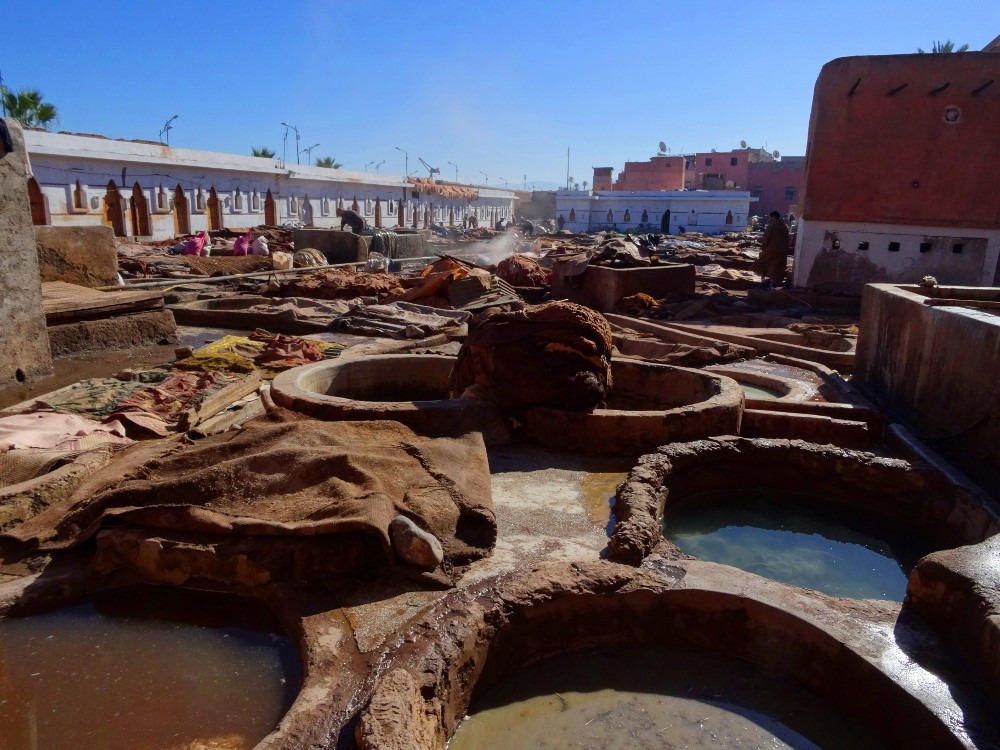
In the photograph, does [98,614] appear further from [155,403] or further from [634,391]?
[634,391]

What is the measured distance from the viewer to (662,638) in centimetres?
342

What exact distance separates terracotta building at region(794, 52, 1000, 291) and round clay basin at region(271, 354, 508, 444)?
13.2 m

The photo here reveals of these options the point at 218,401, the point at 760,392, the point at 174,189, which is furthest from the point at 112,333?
the point at 174,189

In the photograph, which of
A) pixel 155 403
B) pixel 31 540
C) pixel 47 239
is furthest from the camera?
pixel 47 239

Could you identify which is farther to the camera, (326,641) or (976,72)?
(976,72)

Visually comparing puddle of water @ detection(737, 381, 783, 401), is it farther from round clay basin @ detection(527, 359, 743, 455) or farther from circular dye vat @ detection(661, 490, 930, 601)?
circular dye vat @ detection(661, 490, 930, 601)

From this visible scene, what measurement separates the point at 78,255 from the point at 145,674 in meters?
8.90

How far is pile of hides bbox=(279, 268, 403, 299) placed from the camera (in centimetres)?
1365

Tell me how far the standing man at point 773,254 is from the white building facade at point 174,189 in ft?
52.9

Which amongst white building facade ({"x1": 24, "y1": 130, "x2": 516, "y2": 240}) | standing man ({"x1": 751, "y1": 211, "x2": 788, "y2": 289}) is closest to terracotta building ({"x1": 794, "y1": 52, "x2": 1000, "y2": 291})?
standing man ({"x1": 751, "y1": 211, "x2": 788, "y2": 289})

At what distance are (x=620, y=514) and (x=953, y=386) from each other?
3.11 m

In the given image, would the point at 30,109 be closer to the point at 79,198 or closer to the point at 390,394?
the point at 79,198

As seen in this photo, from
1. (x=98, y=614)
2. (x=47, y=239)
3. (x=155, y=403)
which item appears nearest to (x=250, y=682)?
(x=98, y=614)

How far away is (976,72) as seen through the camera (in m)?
15.2
